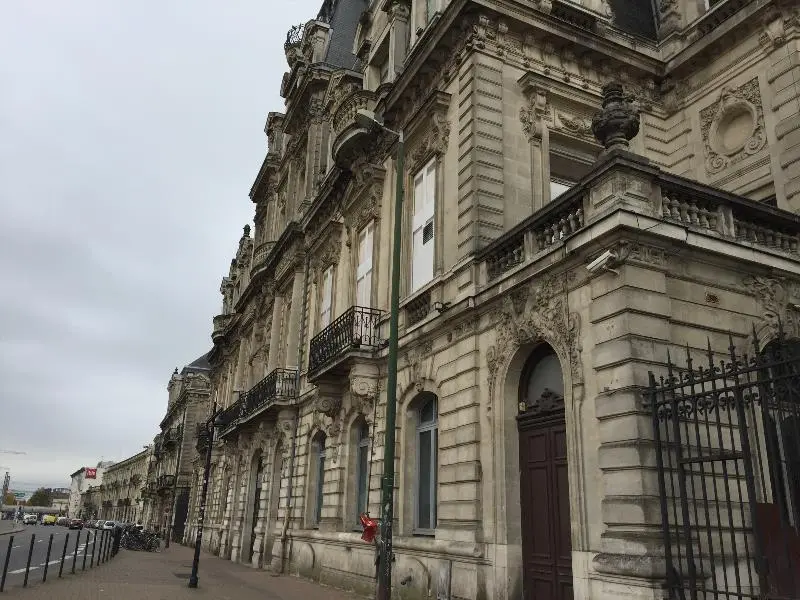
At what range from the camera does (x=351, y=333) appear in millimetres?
16453

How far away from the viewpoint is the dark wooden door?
9852 millimetres

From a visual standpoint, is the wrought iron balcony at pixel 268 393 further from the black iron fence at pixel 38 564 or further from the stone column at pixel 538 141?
the stone column at pixel 538 141

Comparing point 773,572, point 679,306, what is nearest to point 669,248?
point 679,306

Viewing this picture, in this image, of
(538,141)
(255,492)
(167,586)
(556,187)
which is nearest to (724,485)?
(556,187)

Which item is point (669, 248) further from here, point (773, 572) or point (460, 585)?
point (460, 585)

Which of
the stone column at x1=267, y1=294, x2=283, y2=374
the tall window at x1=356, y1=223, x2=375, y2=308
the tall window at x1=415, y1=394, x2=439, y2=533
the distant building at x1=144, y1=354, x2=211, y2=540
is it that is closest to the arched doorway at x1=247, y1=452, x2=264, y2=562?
the stone column at x1=267, y1=294, x2=283, y2=374

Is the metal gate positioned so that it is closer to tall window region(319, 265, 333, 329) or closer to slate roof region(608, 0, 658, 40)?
slate roof region(608, 0, 658, 40)

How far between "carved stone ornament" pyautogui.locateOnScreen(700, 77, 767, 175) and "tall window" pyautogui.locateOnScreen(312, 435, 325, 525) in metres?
12.6

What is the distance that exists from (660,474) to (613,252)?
9.27 ft

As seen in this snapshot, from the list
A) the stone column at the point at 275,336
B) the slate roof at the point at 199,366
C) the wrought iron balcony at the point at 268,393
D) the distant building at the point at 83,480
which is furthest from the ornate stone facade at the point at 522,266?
the distant building at the point at 83,480

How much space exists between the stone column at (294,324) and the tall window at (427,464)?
10584 millimetres

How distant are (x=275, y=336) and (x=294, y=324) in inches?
125

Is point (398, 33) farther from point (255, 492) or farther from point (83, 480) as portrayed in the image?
point (83, 480)

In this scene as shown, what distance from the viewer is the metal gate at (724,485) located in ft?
23.2
